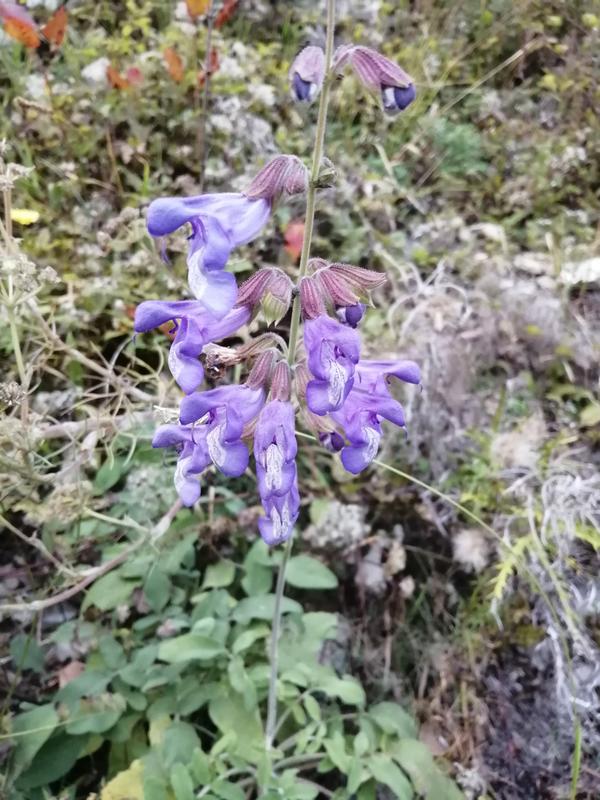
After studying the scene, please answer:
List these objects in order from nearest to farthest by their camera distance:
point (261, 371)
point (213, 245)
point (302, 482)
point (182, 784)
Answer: point (213, 245), point (261, 371), point (182, 784), point (302, 482)

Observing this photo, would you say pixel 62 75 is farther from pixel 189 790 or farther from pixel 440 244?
pixel 189 790

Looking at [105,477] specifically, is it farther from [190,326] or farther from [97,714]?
[190,326]

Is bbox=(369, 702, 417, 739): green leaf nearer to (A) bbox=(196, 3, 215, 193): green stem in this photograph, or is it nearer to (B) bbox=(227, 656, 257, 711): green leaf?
(B) bbox=(227, 656, 257, 711): green leaf

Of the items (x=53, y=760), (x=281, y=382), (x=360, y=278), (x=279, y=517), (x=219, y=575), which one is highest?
(x=360, y=278)

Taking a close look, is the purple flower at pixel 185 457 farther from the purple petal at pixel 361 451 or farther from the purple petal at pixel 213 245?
the purple petal at pixel 213 245

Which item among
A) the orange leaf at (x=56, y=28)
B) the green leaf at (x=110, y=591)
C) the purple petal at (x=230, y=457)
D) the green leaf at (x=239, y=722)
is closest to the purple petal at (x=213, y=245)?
the purple petal at (x=230, y=457)

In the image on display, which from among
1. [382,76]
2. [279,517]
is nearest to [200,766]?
[279,517]
